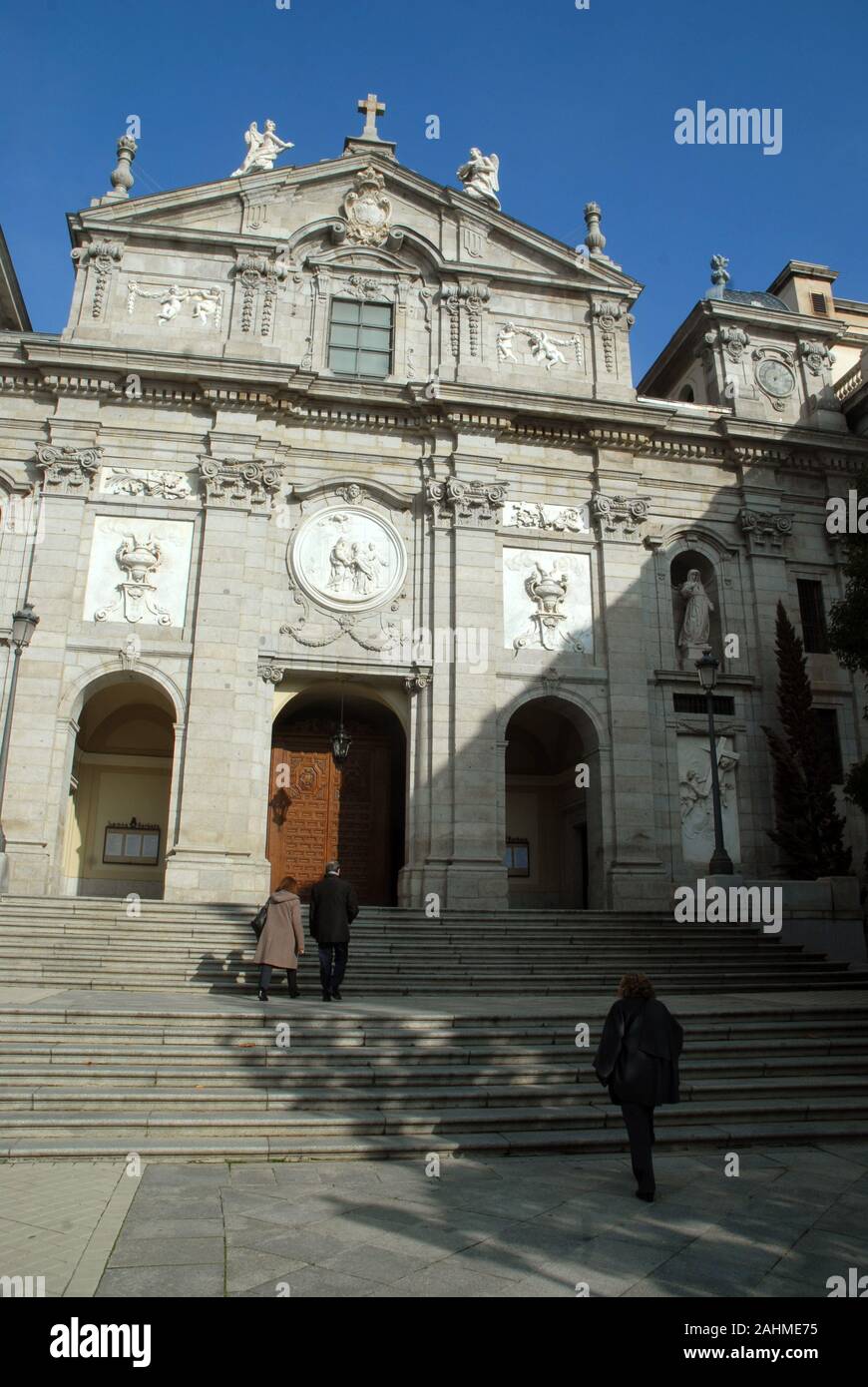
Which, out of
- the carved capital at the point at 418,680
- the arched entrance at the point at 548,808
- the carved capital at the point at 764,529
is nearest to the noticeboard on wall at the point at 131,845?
the carved capital at the point at 418,680

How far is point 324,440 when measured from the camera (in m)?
24.3

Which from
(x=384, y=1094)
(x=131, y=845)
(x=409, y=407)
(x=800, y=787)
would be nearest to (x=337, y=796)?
(x=131, y=845)

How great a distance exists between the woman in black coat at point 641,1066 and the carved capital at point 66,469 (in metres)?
18.9

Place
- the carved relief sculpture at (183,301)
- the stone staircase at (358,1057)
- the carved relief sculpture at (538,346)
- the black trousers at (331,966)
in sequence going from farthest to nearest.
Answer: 1. the carved relief sculpture at (538,346)
2. the carved relief sculpture at (183,301)
3. the black trousers at (331,966)
4. the stone staircase at (358,1057)

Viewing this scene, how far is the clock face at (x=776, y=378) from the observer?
27547 mm

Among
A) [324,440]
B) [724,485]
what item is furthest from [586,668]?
[324,440]

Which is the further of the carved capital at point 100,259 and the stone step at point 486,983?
the carved capital at point 100,259

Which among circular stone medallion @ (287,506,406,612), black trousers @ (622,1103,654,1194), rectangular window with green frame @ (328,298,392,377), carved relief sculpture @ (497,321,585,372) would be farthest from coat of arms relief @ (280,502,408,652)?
black trousers @ (622,1103,654,1194)

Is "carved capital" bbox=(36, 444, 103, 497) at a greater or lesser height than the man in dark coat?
greater

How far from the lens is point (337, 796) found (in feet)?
79.3

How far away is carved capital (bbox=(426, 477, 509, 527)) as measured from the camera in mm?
23797

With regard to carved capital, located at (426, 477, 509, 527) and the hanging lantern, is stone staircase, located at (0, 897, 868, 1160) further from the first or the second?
carved capital, located at (426, 477, 509, 527)

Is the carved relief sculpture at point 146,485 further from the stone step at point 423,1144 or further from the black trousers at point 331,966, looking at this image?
the stone step at point 423,1144

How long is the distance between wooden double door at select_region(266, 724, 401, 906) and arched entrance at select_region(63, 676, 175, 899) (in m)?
2.95
